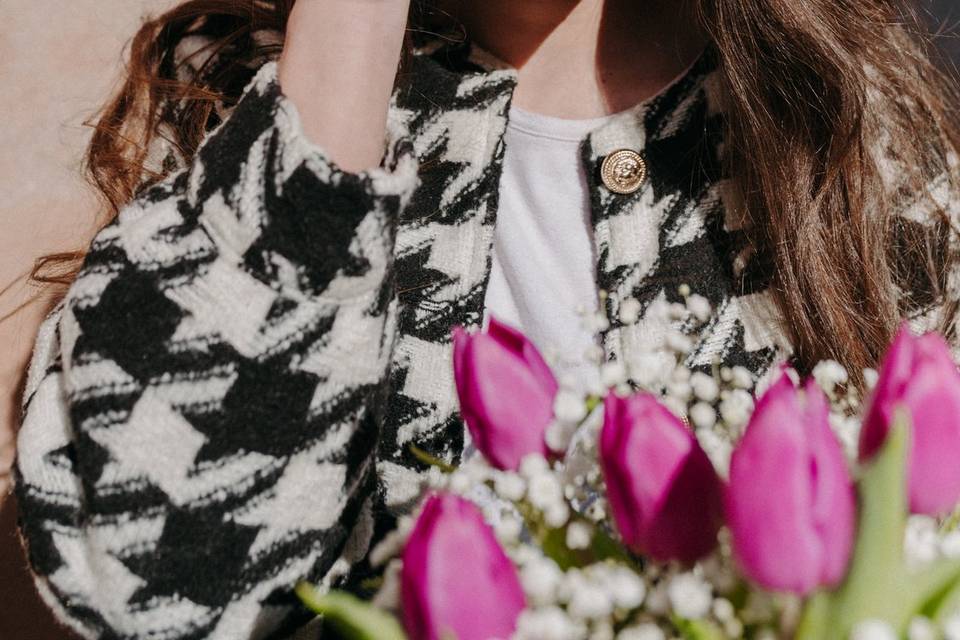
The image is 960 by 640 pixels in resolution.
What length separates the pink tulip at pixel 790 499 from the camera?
0.81ft

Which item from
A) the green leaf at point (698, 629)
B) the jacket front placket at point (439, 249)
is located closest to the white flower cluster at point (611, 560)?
the green leaf at point (698, 629)

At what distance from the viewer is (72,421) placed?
1.77 ft

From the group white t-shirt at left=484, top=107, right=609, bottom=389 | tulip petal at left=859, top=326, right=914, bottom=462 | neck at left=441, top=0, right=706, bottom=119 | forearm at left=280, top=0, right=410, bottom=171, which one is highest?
tulip petal at left=859, top=326, right=914, bottom=462

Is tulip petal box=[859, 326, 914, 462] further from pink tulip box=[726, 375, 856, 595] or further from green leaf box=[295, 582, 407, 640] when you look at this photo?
green leaf box=[295, 582, 407, 640]

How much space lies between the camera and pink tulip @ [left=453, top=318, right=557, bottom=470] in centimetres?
31

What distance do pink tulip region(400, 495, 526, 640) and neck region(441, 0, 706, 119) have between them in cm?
71

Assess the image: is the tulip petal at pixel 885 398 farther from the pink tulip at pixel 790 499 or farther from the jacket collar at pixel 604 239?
the jacket collar at pixel 604 239

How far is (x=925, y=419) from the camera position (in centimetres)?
29

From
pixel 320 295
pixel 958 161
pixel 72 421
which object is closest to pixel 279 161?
pixel 320 295

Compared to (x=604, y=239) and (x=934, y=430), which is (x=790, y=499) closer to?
(x=934, y=430)

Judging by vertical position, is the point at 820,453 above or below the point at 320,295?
above

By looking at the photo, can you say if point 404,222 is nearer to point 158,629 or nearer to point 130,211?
point 130,211

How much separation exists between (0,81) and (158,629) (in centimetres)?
66

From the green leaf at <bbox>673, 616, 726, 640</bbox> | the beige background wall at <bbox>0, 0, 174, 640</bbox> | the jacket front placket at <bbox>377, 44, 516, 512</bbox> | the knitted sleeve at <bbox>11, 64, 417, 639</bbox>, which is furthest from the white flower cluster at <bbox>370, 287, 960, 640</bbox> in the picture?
the beige background wall at <bbox>0, 0, 174, 640</bbox>
